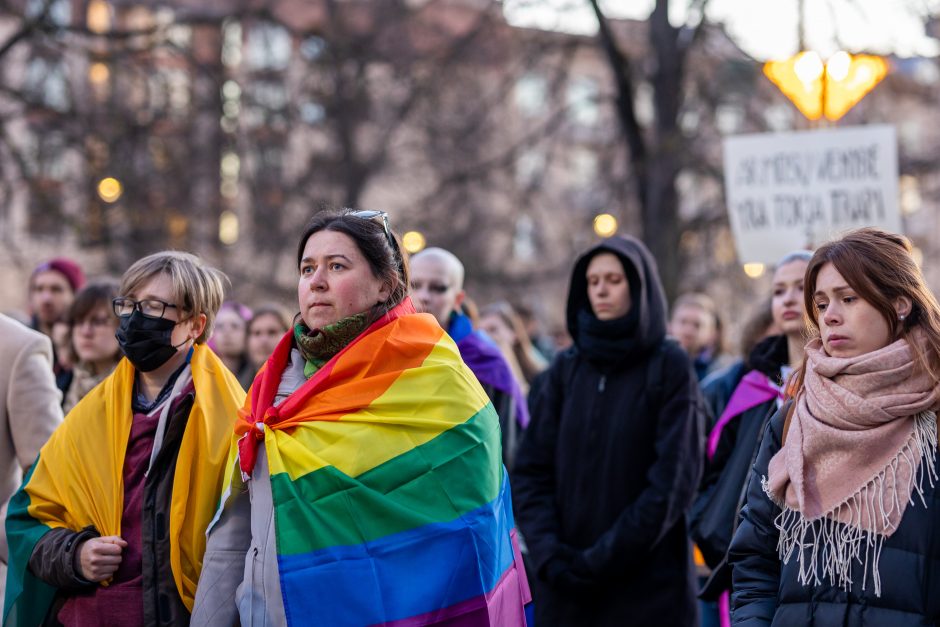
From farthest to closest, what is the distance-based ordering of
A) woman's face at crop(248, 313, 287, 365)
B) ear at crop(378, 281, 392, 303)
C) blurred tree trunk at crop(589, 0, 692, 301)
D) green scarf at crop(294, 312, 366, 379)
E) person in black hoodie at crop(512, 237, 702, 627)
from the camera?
blurred tree trunk at crop(589, 0, 692, 301) < woman's face at crop(248, 313, 287, 365) < person in black hoodie at crop(512, 237, 702, 627) < ear at crop(378, 281, 392, 303) < green scarf at crop(294, 312, 366, 379)

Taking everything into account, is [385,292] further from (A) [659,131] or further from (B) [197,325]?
(A) [659,131]

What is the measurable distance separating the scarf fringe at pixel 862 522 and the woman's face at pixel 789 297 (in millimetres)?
1836

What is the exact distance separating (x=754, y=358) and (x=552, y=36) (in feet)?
40.1

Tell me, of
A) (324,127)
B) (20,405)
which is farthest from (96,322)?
(324,127)

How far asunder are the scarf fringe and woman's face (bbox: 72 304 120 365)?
368 cm

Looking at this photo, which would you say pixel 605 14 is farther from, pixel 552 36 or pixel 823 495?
pixel 823 495

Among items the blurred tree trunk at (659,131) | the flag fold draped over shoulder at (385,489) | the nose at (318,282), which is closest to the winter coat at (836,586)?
the flag fold draped over shoulder at (385,489)

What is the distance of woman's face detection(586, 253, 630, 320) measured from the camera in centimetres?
550

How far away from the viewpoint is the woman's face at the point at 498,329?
9.07 meters

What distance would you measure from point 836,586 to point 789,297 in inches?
88.3

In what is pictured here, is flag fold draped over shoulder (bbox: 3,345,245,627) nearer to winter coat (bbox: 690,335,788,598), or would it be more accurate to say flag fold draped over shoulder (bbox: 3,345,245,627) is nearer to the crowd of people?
the crowd of people

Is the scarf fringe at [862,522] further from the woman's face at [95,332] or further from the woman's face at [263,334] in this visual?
the woman's face at [263,334]

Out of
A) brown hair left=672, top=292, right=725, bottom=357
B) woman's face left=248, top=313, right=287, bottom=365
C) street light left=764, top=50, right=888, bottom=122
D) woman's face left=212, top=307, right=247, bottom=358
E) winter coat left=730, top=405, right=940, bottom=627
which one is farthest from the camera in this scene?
street light left=764, top=50, right=888, bottom=122

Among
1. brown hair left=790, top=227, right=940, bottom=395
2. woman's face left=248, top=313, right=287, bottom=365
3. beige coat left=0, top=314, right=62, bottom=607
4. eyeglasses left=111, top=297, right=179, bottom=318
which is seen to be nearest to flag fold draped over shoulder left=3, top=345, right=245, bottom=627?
eyeglasses left=111, top=297, right=179, bottom=318
